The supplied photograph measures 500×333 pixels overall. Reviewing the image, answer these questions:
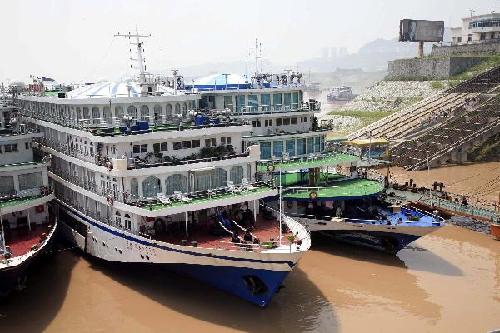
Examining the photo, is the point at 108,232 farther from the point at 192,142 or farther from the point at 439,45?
the point at 439,45

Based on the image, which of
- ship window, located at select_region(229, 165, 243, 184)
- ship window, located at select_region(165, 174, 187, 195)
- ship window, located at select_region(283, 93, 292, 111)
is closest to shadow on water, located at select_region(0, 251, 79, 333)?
ship window, located at select_region(165, 174, 187, 195)

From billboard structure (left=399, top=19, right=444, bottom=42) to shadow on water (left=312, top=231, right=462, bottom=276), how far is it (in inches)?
2373

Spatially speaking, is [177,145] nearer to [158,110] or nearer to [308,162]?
[158,110]

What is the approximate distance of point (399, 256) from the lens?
85.0 ft

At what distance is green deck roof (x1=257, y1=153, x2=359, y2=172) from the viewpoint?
28922mm

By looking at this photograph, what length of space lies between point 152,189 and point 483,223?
19.0 m

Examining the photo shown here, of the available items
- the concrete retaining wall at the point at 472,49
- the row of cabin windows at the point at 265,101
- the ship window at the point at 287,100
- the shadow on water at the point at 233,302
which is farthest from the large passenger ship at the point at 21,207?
the concrete retaining wall at the point at 472,49

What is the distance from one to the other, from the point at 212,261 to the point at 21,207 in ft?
32.6

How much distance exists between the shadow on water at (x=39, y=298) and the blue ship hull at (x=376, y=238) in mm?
13637

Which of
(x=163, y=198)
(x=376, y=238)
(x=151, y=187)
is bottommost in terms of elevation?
(x=376, y=238)

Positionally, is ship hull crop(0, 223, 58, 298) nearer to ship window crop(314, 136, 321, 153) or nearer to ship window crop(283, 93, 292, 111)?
ship window crop(283, 93, 292, 111)

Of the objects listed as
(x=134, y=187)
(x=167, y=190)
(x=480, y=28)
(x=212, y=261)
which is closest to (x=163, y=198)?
(x=167, y=190)

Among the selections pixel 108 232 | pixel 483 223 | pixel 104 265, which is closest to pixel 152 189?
pixel 108 232

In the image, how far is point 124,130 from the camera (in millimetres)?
22469
